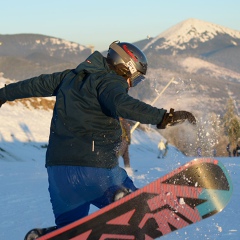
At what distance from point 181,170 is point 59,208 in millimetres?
904

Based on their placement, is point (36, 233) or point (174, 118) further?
point (36, 233)

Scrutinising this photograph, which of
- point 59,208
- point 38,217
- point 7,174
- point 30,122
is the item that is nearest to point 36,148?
point 30,122

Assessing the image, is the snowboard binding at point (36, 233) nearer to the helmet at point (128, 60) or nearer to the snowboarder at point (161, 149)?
the helmet at point (128, 60)

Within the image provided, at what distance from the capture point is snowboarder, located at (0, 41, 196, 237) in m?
3.77

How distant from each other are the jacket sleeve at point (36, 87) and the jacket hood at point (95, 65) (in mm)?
279

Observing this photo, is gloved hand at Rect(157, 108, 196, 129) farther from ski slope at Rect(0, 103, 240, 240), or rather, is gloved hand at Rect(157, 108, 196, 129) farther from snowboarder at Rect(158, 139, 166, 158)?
snowboarder at Rect(158, 139, 166, 158)

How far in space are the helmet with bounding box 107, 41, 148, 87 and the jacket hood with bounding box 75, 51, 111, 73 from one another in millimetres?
81

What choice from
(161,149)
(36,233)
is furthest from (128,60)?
(161,149)

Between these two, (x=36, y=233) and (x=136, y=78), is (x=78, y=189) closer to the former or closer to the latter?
(x=36, y=233)

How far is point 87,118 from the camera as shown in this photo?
12.4 feet

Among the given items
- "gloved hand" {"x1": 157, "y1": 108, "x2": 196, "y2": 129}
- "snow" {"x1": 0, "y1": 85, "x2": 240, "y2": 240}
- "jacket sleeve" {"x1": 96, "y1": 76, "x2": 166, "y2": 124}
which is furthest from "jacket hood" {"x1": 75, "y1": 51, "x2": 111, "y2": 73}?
"snow" {"x1": 0, "y1": 85, "x2": 240, "y2": 240}

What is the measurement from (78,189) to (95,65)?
2.86 ft

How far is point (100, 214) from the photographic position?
12.7ft

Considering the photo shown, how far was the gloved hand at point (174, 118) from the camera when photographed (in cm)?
351
